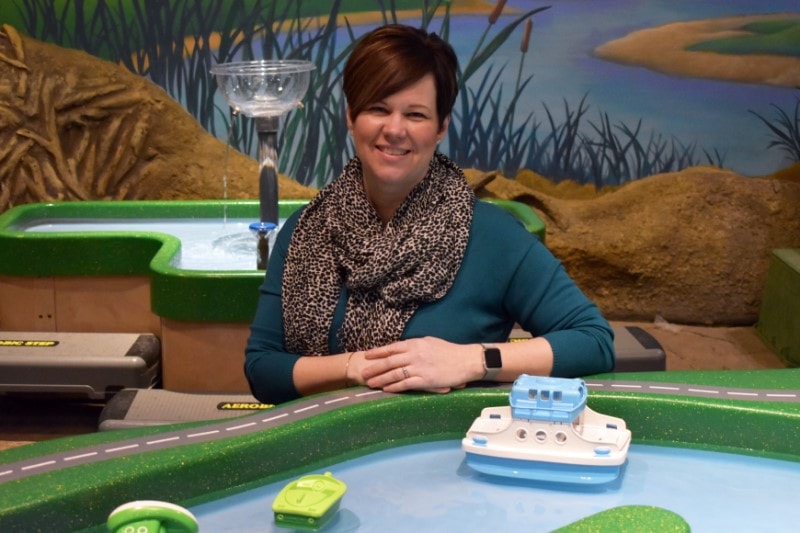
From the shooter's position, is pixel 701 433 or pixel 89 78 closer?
pixel 701 433

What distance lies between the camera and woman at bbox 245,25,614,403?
6.13 feet

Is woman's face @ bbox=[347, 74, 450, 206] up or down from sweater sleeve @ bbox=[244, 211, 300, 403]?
up

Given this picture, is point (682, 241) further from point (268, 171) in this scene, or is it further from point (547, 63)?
point (268, 171)

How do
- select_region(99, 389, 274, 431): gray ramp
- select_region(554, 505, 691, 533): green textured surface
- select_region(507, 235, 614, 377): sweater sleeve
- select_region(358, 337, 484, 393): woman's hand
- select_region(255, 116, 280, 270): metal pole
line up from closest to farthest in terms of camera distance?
select_region(554, 505, 691, 533): green textured surface < select_region(358, 337, 484, 393): woman's hand < select_region(507, 235, 614, 377): sweater sleeve < select_region(99, 389, 274, 431): gray ramp < select_region(255, 116, 280, 270): metal pole

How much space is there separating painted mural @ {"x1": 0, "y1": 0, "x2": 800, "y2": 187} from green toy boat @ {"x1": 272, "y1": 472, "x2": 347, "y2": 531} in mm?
3905

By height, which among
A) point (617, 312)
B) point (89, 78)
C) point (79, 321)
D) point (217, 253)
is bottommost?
point (617, 312)

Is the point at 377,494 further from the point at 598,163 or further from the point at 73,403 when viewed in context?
the point at 598,163

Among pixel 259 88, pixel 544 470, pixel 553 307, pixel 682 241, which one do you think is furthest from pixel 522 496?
pixel 682 241

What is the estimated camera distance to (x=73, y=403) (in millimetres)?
3898

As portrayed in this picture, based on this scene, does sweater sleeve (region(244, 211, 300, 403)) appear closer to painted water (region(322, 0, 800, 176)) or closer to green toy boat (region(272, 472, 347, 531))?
green toy boat (region(272, 472, 347, 531))

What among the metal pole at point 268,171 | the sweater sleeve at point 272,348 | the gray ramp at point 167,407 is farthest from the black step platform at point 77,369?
the sweater sleeve at point 272,348

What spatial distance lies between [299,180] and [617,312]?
5.23 ft

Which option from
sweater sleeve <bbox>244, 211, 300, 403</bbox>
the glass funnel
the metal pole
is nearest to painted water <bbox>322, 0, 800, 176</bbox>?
the glass funnel

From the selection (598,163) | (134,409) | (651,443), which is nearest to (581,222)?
(598,163)
